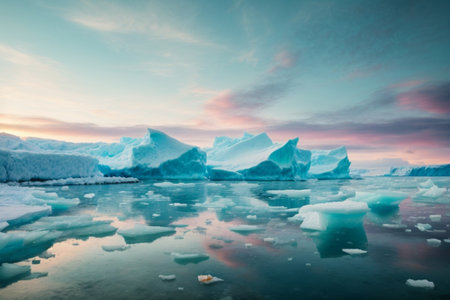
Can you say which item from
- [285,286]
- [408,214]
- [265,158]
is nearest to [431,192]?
[408,214]

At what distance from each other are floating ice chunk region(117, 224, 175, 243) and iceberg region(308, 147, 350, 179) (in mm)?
39692

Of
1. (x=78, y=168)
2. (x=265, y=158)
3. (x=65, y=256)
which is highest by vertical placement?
(x=265, y=158)

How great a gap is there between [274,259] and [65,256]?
9.48ft

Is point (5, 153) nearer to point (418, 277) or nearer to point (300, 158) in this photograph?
point (418, 277)

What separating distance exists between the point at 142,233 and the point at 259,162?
25463 millimetres

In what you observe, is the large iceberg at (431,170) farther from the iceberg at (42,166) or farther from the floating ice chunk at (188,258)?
the floating ice chunk at (188,258)

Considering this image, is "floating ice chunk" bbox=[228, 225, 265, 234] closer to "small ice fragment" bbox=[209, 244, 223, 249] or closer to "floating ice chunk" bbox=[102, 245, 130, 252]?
"small ice fragment" bbox=[209, 244, 223, 249]

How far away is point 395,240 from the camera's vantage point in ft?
15.2

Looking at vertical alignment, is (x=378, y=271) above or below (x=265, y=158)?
below

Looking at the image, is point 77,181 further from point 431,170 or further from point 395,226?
point 431,170

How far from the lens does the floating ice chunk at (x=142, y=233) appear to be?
471cm

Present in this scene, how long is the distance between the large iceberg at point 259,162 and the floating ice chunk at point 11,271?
88.8 feet

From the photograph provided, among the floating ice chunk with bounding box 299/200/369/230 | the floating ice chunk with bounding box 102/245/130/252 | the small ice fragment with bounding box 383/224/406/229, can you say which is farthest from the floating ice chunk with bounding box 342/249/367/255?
the floating ice chunk with bounding box 102/245/130/252

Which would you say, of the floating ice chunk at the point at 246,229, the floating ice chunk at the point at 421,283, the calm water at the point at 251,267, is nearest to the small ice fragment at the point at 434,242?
the calm water at the point at 251,267
